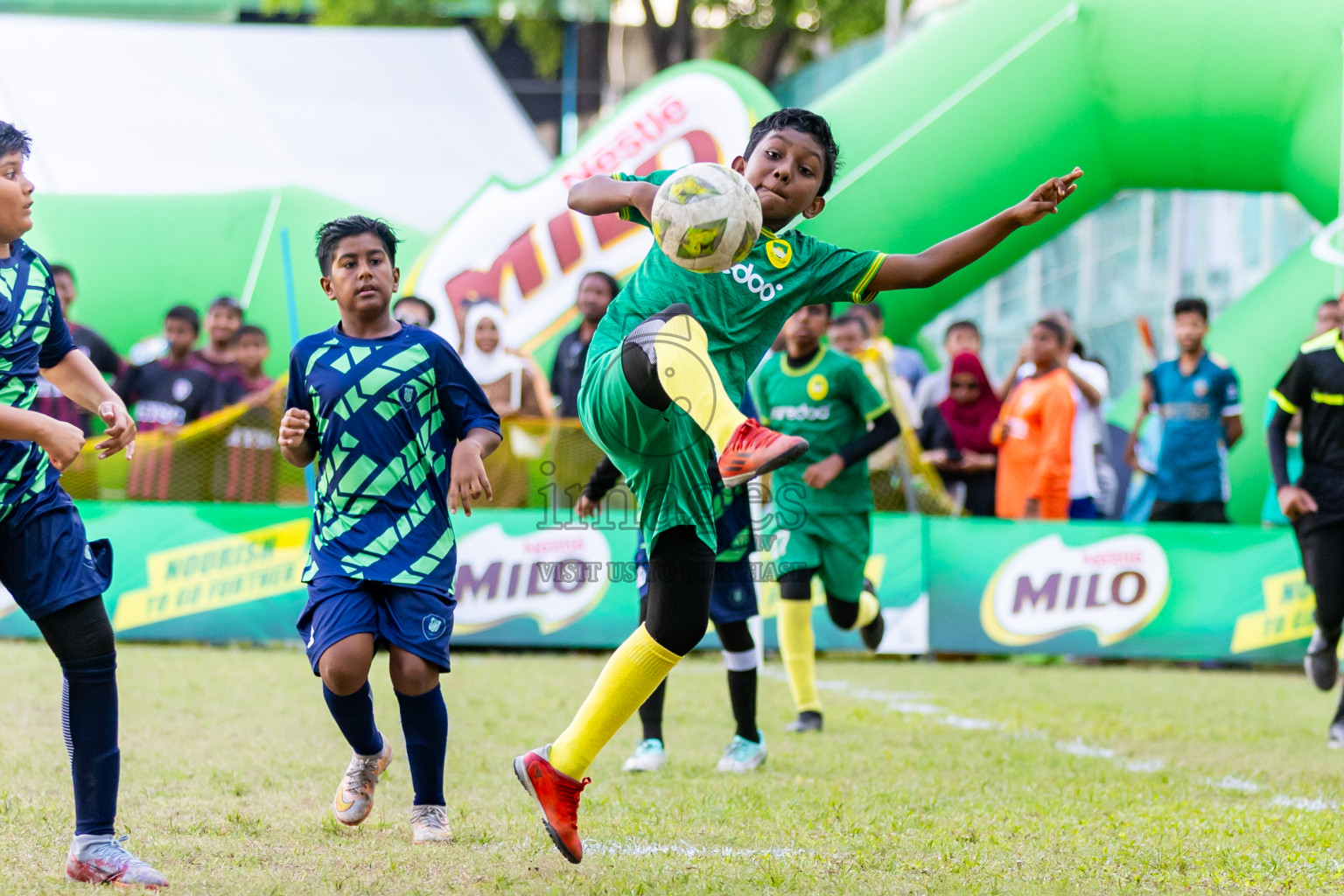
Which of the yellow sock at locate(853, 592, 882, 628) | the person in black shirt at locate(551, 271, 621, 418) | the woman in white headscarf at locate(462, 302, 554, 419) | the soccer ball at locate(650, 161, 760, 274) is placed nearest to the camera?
the soccer ball at locate(650, 161, 760, 274)

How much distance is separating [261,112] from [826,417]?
13.9 meters

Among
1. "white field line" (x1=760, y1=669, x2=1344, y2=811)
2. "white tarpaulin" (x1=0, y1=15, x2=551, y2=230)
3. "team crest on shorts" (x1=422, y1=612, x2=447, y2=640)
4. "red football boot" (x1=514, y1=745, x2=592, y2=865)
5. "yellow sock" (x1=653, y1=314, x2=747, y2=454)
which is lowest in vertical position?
"white field line" (x1=760, y1=669, x2=1344, y2=811)

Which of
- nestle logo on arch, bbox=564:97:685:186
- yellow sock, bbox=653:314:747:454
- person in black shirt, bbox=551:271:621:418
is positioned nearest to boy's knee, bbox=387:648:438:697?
yellow sock, bbox=653:314:747:454

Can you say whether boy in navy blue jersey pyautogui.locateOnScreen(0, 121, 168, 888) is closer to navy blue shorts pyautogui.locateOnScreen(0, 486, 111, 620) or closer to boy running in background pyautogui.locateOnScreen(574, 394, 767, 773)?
navy blue shorts pyautogui.locateOnScreen(0, 486, 111, 620)

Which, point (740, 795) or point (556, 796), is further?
point (740, 795)

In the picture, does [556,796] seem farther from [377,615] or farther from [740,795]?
[740,795]

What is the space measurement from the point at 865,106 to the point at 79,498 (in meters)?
6.56

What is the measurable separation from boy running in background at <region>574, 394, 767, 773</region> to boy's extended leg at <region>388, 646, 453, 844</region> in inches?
59.8

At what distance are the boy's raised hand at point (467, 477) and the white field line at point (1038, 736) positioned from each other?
3106 millimetres

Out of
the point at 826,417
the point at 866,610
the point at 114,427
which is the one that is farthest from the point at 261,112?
the point at 114,427

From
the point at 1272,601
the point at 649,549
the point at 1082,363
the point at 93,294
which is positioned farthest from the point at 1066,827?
the point at 93,294

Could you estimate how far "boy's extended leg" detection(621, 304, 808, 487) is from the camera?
347 cm

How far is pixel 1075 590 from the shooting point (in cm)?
1006

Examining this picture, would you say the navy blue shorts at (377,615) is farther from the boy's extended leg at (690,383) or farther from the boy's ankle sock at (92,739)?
the boy's extended leg at (690,383)
